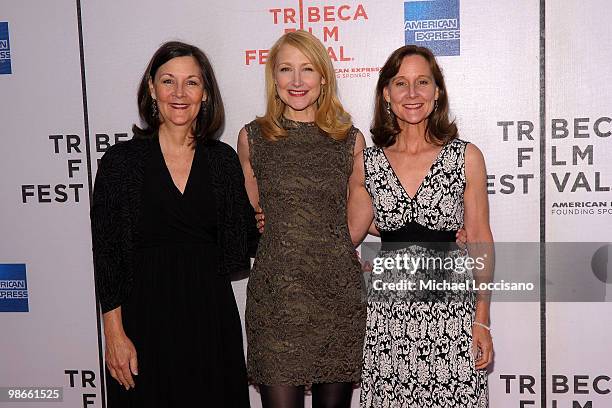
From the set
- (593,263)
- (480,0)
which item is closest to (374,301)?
(593,263)

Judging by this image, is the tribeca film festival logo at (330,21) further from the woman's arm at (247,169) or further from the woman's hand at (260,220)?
the woman's hand at (260,220)

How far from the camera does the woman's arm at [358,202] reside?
2.15 meters

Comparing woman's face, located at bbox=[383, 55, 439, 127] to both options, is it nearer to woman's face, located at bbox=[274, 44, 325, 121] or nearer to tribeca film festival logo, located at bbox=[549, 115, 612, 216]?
woman's face, located at bbox=[274, 44, 325, 121]

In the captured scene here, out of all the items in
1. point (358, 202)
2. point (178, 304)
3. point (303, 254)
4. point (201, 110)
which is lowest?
point (178, 304)

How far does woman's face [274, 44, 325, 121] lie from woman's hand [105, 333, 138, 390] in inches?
37.0

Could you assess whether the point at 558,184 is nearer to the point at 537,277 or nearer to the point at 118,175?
the point at 537,277

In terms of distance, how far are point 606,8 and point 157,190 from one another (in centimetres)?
188

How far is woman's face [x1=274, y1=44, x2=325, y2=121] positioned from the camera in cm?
214

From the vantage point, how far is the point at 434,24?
260 cm

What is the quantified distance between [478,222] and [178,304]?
98cm

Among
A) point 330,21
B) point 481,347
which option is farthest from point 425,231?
point 330,21

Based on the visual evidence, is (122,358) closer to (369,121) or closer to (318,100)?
(318,100)

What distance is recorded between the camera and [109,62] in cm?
277

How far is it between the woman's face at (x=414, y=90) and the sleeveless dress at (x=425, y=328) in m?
0.14
